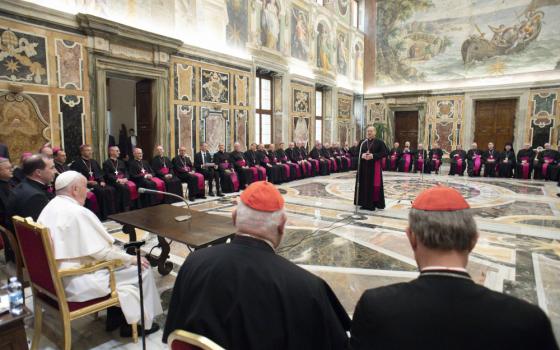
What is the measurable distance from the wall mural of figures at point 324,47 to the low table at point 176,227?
12742 millimetres

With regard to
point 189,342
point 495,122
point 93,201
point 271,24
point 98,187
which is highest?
point 271,24

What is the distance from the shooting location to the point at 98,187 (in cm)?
655

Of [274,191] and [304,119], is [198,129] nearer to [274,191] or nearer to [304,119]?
[304,119]

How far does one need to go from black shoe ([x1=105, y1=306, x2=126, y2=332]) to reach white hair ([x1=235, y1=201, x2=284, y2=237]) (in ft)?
6.22

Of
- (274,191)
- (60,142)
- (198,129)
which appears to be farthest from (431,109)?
(274,191)

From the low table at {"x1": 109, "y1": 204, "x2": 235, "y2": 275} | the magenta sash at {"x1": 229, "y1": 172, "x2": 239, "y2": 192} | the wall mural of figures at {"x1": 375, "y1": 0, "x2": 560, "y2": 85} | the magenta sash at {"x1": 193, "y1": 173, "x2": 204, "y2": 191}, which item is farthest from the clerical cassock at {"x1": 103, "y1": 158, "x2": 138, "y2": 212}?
the wall mural of figures at {"x1": 375, "y1": 0, "x2": 560, "y2": 85}

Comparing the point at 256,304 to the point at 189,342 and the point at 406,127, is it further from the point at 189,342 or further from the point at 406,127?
the point at 406,127

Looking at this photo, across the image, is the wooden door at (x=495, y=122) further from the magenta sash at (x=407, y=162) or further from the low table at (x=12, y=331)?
the low table at (x=12, y=331)

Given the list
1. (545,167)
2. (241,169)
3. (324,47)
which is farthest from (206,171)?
(545,167)

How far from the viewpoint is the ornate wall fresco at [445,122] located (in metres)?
16.3

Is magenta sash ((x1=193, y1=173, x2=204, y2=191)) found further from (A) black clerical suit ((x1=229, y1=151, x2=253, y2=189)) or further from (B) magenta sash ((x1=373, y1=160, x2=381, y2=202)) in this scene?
(B) magenta sash ((x1=373, y1=160, x2=381, y2=202))

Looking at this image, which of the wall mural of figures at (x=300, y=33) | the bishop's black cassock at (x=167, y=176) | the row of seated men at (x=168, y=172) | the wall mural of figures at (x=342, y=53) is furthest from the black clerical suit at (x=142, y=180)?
the wall mural of figures at (x=342, y=53)

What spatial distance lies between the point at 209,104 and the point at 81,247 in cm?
816

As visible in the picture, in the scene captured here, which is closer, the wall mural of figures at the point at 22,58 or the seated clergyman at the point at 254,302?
the seated clergyman at the point at 254,302
